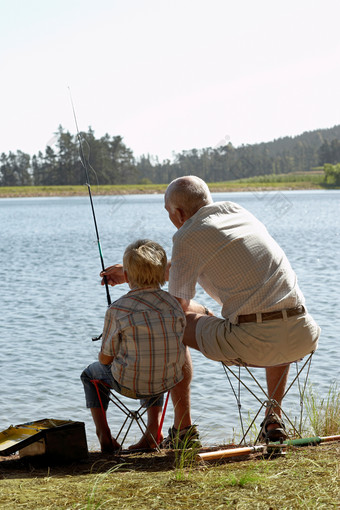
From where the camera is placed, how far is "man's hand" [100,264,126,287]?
11.4 feet

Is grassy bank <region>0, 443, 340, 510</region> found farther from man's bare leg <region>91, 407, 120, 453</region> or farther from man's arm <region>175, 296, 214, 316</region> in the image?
man's arm <region>175, 296, 214, 316</region>

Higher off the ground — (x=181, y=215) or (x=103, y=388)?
(x=181, y=215)

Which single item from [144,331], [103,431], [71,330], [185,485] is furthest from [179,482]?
[71,330]

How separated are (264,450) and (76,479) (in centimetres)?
81

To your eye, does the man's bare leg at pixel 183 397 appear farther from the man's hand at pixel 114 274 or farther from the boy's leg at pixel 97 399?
the man's hand at pixel 114 274

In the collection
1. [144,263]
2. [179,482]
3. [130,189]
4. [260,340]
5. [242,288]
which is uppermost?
[130,189]

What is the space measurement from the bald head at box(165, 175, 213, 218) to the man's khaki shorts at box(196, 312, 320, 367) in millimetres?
524

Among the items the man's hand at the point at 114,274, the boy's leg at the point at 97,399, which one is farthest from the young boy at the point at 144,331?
the man's hand at the point at 114,274

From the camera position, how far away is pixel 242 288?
2.99 m

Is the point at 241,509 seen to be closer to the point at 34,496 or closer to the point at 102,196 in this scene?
the point at 34,496

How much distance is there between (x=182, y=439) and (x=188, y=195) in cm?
110

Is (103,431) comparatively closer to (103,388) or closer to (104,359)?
(103,388)

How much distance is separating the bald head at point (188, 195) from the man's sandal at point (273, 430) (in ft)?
3.21

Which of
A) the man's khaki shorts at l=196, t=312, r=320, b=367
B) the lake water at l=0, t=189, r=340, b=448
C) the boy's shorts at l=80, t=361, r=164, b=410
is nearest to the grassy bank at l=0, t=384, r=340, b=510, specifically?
the boy's shorts at l=80, t=361, r=164, b=410
